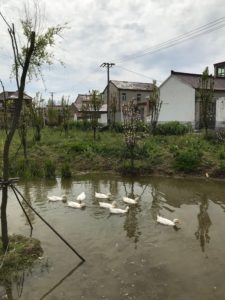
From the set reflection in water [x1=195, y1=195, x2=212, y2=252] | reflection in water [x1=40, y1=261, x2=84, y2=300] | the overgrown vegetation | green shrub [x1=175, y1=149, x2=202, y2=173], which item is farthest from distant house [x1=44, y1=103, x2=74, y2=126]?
reflection in water [x1=40, y1=261, x2=84, y2=300]

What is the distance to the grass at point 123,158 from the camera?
17016 mm

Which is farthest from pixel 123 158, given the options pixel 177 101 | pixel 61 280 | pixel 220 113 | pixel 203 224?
pixel 177 101

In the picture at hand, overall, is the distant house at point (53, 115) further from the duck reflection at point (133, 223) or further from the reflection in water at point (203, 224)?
the reflection in water at point (203, 224)

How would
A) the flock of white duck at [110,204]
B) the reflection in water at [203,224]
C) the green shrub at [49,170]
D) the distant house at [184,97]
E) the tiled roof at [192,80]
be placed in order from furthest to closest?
the tiled roof at [192,80] → the distant house at [184,97] → the green shrub at [49,170] → the flock of white duck at [110,204] → the reflection in water at [203,224]

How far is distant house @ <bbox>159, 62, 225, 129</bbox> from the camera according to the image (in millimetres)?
30531

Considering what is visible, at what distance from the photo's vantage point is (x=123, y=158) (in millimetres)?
18781

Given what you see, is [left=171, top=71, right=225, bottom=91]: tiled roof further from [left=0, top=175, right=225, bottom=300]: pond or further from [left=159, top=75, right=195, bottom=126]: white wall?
[left=0, top=175, right=225, bottom=300]: pond

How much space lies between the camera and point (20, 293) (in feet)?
20.8

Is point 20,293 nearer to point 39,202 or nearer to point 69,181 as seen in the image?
point 39,202

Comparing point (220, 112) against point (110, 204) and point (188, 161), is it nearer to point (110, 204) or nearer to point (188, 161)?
point (188, 161)

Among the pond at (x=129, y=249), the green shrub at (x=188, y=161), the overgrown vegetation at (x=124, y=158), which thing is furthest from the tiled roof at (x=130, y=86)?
the pond at (x=129, y=249)

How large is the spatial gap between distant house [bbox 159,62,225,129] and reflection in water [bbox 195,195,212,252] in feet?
56.4

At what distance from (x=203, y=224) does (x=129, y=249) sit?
113 inches

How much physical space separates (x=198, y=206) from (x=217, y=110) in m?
16.3
